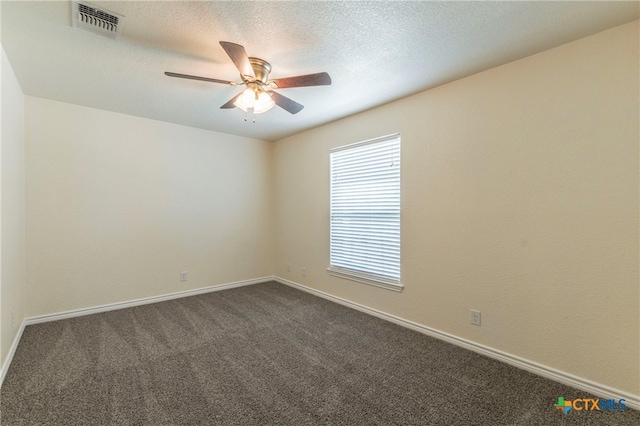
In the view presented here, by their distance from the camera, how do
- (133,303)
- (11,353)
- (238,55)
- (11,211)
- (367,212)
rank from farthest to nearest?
(133,303) → (367,212) → (11,211) → (11,353) → (238,55)

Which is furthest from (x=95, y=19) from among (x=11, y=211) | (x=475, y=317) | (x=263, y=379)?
(x=475, y=317)

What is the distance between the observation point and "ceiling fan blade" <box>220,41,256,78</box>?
1599 mm

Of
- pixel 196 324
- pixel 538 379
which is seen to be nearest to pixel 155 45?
pixel 196 324

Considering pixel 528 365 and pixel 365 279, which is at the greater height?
pixel 365 279

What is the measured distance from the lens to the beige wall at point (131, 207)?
3.03 meters

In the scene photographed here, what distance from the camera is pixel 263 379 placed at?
2.01 m

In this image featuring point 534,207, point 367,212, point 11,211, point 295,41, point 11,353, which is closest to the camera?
point 295,41

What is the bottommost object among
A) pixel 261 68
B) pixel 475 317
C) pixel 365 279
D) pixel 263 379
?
pixel 263 379

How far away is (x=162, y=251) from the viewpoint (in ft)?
12.3

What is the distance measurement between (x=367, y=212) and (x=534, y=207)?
1.62m

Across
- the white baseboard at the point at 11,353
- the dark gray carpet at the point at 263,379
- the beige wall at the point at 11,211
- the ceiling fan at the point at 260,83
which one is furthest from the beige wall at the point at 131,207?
the ceiling fan at the point at 260,83

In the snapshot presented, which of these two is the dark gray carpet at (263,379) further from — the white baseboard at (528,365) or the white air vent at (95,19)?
the white air vent at (95,19)

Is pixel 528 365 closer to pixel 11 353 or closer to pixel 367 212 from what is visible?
pixel 367 212

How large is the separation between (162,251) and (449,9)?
13.1ft
